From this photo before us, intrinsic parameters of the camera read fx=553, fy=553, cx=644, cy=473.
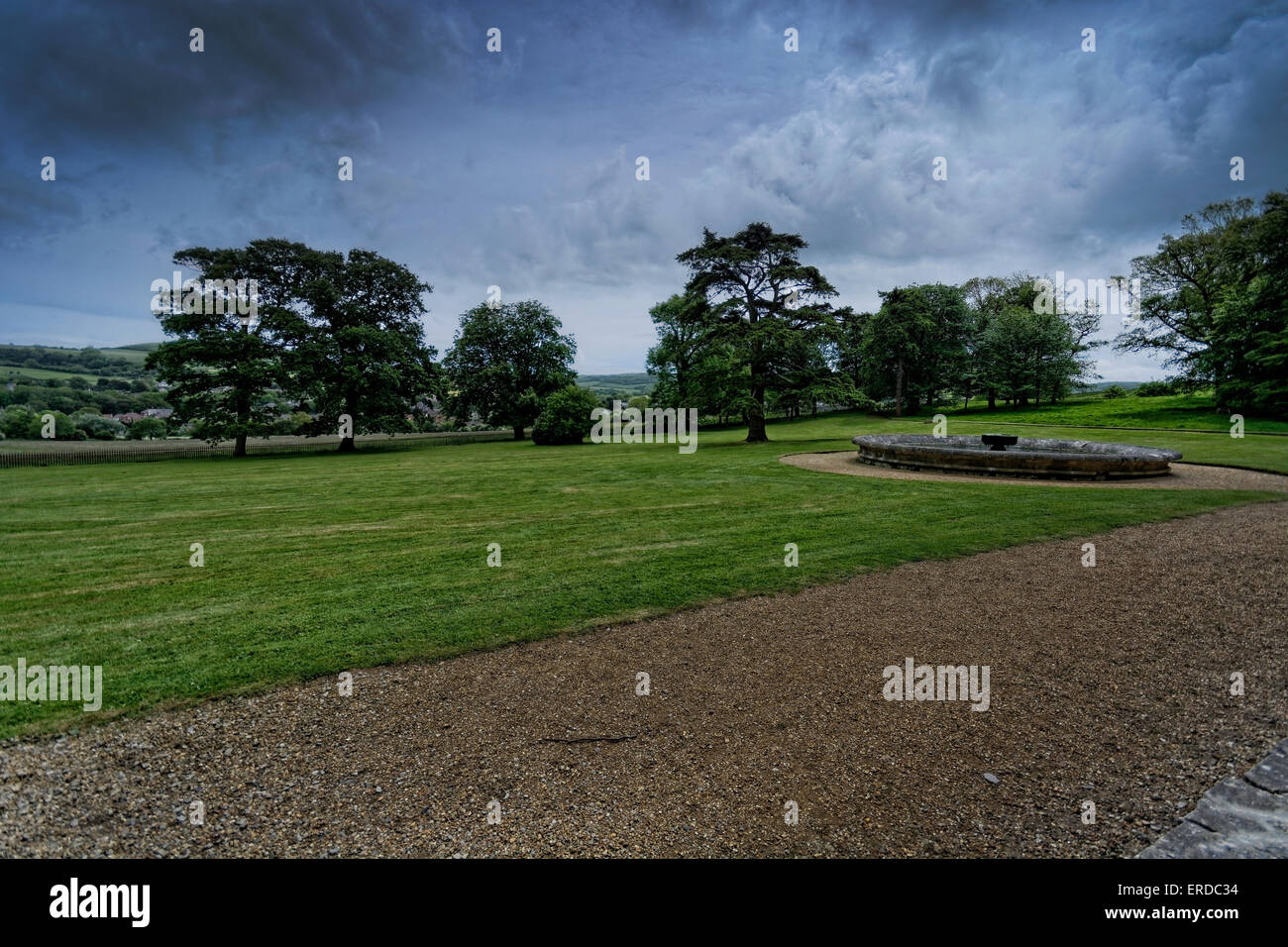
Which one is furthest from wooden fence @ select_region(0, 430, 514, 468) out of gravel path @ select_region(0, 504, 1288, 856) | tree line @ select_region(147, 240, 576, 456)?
gravel path @ select_region(0, 504, 1288, 856)

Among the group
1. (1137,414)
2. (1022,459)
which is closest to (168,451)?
(1022,459)

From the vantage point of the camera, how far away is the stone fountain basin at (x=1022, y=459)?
15445 millimetres

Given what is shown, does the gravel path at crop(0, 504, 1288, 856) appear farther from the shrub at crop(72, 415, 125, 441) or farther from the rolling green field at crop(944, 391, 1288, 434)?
the shrub at crop(72, 415, 125, 441)

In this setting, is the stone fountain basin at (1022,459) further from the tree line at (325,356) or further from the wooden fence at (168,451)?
the wooden fence at (168,451)

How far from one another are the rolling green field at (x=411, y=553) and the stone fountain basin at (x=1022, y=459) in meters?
2.26

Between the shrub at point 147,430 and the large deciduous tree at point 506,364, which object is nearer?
the shrub at point 147,430

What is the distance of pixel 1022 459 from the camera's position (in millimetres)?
16234

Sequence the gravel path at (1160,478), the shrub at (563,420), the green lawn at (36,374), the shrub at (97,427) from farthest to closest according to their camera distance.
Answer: the green lawn at (36,374) → the shrub at (563,420) → the shrub at (97,427) → the gravel path at (1160,478)

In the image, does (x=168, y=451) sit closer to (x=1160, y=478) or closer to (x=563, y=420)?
(x=563, y=420)

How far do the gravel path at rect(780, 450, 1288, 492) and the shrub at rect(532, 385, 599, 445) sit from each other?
831 inches

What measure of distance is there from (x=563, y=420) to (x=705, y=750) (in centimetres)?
3461

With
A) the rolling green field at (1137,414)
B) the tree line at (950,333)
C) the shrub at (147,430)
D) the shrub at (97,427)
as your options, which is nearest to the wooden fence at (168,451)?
the shrub at (147,430)

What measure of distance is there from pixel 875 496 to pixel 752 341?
17310 mm
